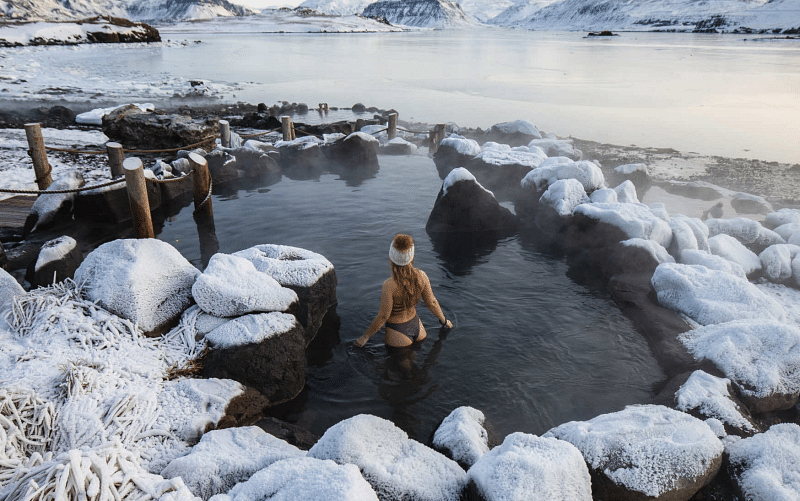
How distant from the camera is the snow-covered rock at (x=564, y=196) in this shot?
908 centimetres

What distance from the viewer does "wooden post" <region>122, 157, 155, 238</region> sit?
691 cm

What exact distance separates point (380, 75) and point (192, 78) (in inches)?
605

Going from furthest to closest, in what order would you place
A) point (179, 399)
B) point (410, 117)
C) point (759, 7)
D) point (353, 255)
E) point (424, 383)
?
point (759, 7)
point (410, 117)
point (353, 255)
point (424, 383)
point (179, 399)

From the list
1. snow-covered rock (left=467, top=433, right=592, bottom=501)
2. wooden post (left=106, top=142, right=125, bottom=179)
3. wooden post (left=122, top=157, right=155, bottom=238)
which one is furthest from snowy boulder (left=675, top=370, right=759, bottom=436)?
wooden post (left=106, top=142, right=125, bottom=179)

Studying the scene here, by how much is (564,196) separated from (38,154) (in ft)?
34.7

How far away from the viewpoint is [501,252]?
8703mm

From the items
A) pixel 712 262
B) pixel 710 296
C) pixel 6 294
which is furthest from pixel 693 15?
pixel 6 294

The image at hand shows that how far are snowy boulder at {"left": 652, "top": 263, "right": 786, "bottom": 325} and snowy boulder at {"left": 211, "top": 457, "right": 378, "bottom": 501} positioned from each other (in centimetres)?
520

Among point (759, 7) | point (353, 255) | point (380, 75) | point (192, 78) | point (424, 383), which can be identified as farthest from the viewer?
point (759, 7)

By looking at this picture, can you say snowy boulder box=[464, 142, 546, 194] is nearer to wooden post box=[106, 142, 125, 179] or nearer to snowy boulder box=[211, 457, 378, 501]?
wooden post box=[106, 142, 125, 179]

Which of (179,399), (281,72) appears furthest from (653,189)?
(281,72)

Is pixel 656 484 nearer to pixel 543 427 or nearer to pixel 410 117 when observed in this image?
pixel 543 427

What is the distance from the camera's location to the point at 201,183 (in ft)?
30.4

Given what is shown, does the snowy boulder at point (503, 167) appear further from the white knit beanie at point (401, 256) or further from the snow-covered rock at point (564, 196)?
the white knit beanie at point (401, 256)
